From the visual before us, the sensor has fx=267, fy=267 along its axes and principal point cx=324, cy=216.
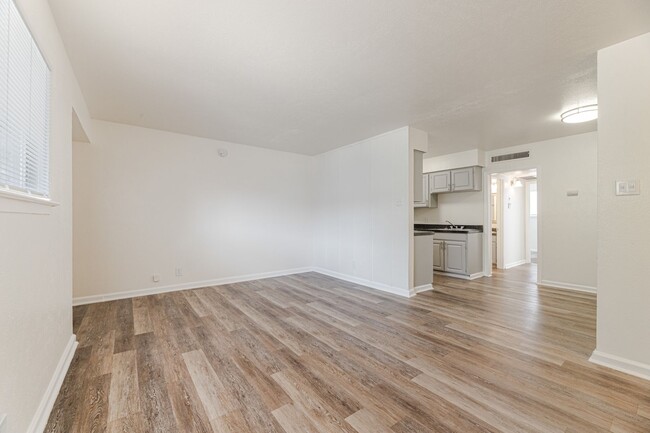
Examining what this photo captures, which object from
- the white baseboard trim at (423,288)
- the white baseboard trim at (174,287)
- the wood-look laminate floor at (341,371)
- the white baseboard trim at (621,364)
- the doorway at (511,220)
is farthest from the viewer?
the doorway at (511,220)

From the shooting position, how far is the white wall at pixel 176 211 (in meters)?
3.78

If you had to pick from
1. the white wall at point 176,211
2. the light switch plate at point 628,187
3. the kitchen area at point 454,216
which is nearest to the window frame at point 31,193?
the white wall at point 176,211

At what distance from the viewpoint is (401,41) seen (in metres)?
2.14

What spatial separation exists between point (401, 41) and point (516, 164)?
437 centimetres

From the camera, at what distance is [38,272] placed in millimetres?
1582

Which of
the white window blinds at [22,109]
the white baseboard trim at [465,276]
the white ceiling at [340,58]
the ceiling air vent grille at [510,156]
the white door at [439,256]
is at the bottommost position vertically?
the white baseboard trim at [465,276]

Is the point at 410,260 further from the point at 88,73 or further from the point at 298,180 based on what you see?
the point at 88,73

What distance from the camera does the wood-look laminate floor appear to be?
1575 mm

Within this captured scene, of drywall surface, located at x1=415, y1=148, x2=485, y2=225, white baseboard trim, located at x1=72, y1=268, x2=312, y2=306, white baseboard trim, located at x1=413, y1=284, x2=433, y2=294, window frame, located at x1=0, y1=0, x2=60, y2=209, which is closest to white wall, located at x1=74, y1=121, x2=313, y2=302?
white baseboard trim, located at x1=72, y1=268, x2=312, y2=306

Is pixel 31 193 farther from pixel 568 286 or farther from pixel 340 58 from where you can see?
pixel 568 286

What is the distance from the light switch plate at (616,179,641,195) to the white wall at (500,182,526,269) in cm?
472

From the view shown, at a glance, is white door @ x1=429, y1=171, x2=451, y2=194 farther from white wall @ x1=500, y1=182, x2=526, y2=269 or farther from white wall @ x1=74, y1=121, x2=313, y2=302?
white wall @ x1=74, y1=121, x2=313, y2=302

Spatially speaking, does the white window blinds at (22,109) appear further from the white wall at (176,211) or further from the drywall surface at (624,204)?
the drywall surface at (624,204)

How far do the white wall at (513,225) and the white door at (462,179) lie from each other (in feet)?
5.32
